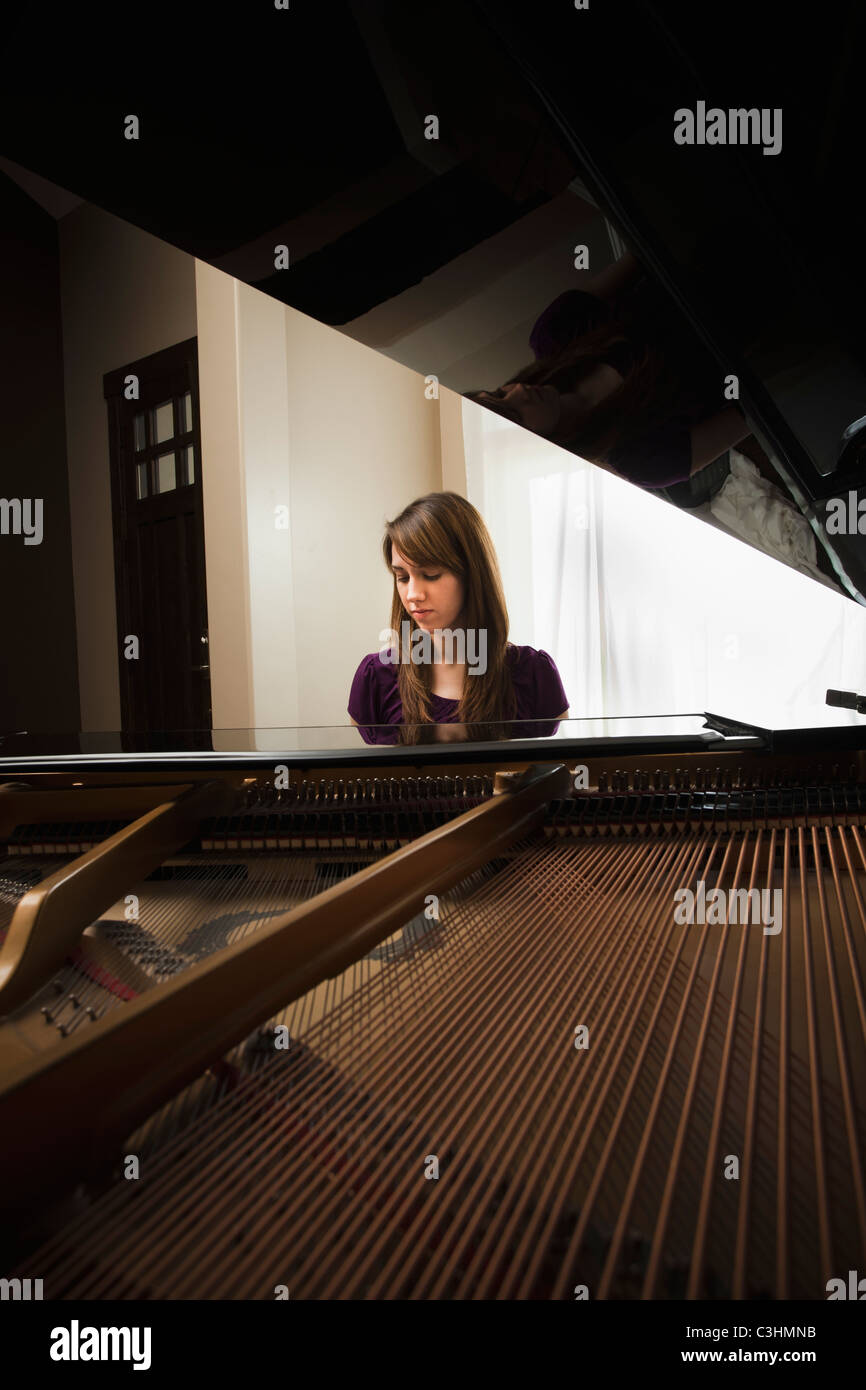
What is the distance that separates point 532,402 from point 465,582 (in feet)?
3.61

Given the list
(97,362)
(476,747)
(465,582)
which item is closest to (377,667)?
(465,582)

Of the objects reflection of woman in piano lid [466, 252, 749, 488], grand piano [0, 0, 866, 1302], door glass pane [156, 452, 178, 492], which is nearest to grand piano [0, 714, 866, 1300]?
grand piano [0, 0, 866, 1302]

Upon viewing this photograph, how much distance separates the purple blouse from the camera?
2.76 m

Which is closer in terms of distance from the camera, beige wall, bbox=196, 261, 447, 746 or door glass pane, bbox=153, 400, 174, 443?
beige wall, bbox=196, 261, 447, 746

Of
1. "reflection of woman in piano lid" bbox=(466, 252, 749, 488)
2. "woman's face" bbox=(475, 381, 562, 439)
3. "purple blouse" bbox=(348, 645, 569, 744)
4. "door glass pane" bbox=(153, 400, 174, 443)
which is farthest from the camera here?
"door glass pane" bbox=(153, 400, 174, 443)

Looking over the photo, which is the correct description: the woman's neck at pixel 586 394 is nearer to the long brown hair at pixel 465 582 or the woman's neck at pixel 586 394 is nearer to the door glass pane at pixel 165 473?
the long brown hair at pixel 465 582

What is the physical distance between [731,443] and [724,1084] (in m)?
1.12

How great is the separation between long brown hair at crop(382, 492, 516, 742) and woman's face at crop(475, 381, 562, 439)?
95 cm

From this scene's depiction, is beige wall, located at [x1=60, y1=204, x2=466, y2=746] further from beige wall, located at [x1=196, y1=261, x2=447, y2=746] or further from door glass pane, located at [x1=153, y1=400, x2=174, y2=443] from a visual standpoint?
door glass pane, located at [x1=153, y1=400, x2=174, y2=443]

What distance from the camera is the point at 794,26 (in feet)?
2.59

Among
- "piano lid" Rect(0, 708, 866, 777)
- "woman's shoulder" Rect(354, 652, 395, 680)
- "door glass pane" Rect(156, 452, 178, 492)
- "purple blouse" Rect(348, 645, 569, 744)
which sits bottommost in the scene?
"piano lid" Rect(0, 708, 866, 777)

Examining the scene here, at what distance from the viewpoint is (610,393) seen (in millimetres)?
1433
